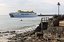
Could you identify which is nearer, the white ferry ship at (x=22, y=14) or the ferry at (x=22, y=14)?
the white ferry ship at (x=22, y=14)

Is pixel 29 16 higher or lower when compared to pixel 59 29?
lower

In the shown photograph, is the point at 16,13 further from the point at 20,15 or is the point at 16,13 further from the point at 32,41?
the point at 32,41

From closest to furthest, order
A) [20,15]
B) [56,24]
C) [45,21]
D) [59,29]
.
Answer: [59,29]
[56,24]
[45,21]
[20,15]

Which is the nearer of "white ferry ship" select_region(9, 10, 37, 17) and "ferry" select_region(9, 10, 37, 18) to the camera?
"white ferry ship" select_region(9, 10, 37, 17)

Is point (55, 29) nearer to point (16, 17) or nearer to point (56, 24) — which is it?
point (56, 24)

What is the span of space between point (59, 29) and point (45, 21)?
47.7 feet

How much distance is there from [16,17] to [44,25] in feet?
382

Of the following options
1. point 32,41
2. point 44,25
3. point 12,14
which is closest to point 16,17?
point 12,14

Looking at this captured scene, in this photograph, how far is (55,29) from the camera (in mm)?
18781

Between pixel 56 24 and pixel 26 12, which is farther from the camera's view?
pixel 26 12

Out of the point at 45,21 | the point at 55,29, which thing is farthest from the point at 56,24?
the point at 45,21

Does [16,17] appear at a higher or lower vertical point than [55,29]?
lower

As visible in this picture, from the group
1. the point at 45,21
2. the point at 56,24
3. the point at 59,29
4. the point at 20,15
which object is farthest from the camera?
the point at 20,15

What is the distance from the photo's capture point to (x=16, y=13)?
14438 cm
